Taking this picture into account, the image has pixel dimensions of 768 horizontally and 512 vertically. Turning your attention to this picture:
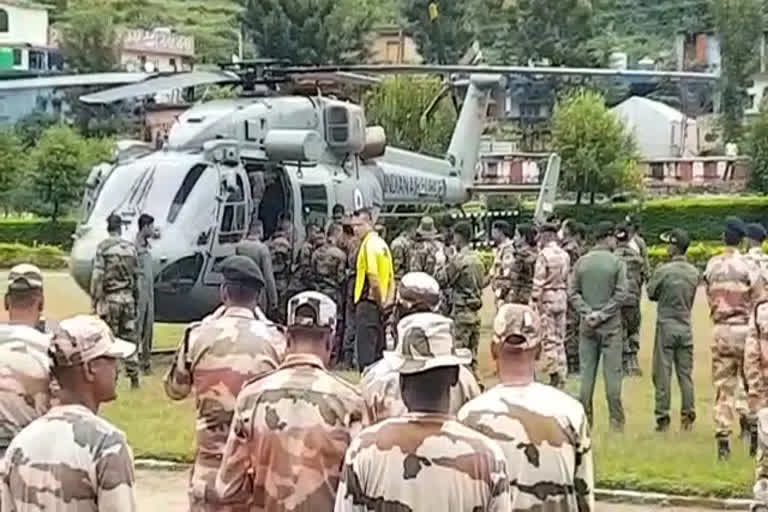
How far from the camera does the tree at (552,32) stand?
76.4 metres

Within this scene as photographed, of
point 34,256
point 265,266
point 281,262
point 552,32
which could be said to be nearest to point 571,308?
point 265,266

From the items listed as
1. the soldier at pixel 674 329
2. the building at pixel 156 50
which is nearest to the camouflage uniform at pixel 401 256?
the soldier at pixel 674 329

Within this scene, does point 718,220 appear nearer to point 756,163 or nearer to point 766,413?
point 756,163

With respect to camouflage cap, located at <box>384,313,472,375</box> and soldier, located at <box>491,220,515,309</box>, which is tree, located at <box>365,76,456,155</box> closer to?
soldier, located at <box>491,220,515,309</box>

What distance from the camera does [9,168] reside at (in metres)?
48.4

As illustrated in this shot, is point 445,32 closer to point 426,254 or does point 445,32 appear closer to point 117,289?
point 426,254

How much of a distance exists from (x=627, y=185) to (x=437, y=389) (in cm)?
4449

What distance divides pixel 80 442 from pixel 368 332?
946 centimetres

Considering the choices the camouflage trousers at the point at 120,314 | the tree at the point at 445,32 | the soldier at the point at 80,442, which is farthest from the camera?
the tree at the point at 445,32

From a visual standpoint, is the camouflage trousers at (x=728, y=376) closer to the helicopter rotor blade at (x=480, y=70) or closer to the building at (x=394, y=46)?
the helicopter rotor blade at (x=480, y=70)

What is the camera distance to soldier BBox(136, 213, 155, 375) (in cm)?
1351

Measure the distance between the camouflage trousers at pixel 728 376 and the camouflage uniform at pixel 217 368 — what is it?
15.9 ft

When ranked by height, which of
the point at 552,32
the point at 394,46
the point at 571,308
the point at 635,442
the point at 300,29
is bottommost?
the point at 635,442

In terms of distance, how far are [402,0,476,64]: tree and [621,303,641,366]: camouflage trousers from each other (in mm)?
58231
